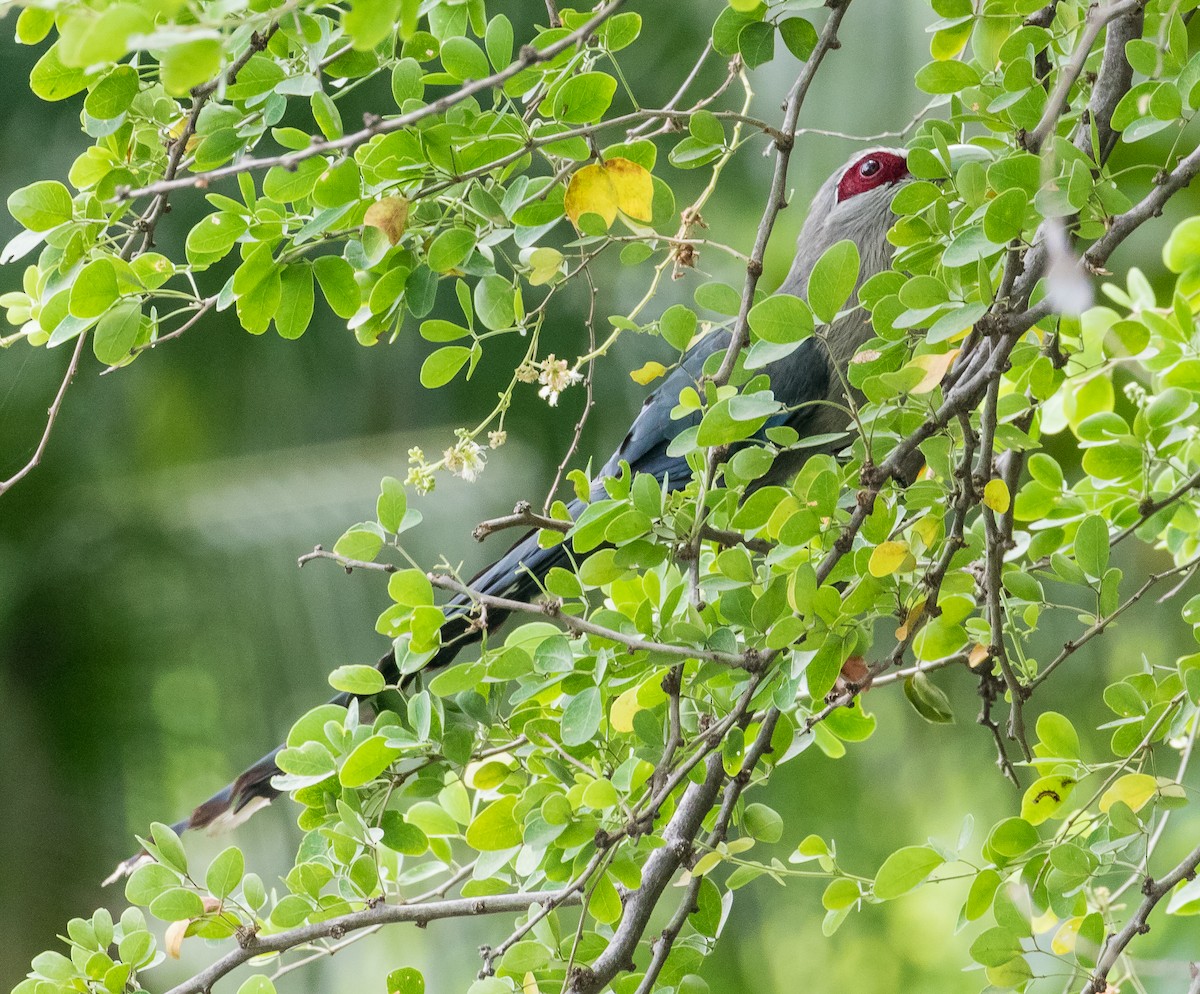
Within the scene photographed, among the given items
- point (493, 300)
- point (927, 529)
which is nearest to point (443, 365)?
point (493, 300)

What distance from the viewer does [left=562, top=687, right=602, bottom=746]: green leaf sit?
1.08 metres

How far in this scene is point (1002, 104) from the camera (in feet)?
3.54

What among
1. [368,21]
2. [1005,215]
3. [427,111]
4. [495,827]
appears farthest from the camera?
[495,827]

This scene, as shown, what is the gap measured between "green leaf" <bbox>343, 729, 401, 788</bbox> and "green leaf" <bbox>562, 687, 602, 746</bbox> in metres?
0.17

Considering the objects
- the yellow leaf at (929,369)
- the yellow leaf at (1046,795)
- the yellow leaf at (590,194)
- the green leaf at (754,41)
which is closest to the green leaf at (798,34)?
the green leaf at (754,41)

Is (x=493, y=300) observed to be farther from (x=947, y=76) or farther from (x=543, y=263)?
(x=947, y=76)

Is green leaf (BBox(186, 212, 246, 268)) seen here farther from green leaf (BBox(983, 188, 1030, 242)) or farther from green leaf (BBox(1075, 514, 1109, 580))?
green leaf (BBox(1075, 514, 1109, 580))

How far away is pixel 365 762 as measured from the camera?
1.10m

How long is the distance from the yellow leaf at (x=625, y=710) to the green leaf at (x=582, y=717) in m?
0.07

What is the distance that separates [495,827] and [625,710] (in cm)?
18

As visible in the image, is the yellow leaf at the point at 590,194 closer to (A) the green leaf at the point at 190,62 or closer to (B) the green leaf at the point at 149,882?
(A) the green leaf at the point at 190,62

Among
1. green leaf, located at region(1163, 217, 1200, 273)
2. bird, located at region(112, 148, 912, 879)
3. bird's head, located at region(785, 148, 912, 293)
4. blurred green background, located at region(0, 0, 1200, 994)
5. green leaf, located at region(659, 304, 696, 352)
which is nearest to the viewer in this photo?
green leaf, located at region(1163, 217, 1200, 273)

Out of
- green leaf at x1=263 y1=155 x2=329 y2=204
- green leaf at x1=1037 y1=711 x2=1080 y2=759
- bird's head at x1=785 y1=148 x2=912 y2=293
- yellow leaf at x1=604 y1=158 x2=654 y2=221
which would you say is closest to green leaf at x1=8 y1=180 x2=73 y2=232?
green leaf at x1=263 y1=155 x2=329 y2=204

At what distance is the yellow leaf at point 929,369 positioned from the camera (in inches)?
40.5
